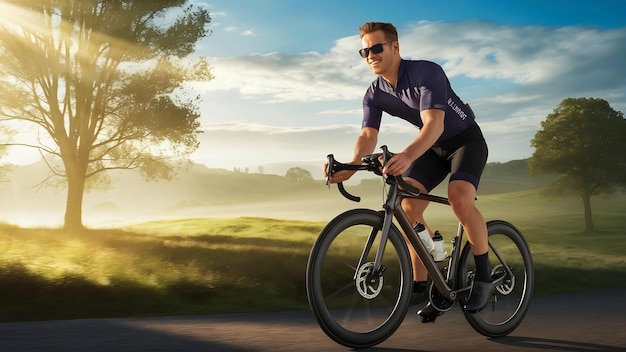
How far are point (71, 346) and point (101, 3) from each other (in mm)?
20281

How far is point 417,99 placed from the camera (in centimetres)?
555

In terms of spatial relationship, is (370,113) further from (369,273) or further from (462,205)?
(369,273)

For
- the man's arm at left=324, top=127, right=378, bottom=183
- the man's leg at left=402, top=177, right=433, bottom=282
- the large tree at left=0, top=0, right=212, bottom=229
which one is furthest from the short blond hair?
the large tree at left=0, top=0, right=212, bottom=229

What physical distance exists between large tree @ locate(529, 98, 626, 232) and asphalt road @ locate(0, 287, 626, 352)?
3364cm

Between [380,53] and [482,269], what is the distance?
195 centimetres

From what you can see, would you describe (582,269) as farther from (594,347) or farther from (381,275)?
(381,275)

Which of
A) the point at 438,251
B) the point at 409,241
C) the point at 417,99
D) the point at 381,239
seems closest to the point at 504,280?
the point at 438,251

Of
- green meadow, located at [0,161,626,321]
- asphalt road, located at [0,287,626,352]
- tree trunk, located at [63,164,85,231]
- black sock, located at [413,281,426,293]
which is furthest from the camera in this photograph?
tree trunk, located at [63,164,85,231]

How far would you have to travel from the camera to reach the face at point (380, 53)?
547 centimetres

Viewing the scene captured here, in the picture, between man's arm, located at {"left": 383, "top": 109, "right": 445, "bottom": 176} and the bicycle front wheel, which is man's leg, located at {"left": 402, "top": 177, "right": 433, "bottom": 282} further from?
man's arm, located at {"left": 383, "top": 109, "right": 445, "bottom": 176}

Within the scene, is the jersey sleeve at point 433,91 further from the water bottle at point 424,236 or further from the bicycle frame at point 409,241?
the water bottle at point 424,236

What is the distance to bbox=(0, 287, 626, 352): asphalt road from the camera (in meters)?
5.32

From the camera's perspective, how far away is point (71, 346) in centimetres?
531

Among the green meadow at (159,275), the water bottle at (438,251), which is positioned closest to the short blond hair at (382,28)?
the water bottle at (438,251)
